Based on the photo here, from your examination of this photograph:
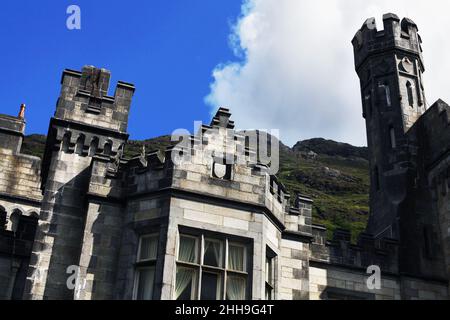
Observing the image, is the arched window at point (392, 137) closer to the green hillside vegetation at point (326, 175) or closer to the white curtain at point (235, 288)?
the white curtain at point (235, 288)

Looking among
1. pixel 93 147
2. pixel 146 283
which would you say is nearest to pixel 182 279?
pixel 146 283

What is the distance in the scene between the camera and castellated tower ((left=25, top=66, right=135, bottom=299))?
601 inches

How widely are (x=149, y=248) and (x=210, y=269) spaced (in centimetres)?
164

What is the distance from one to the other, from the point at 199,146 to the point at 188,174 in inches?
36.0

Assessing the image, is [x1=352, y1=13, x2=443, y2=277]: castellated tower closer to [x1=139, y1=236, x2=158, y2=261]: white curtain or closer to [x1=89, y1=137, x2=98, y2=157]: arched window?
[x1=139, y1=236, x2=158, y2=261]: white curtain

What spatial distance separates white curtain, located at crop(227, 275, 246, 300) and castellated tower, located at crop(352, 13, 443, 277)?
6946mm

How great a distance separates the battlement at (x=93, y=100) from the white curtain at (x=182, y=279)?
539 cm

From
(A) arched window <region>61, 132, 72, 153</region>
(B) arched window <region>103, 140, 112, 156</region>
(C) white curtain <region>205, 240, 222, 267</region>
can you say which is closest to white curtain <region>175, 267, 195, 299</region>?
(C) white curtain <region>205, 240, 222, 267</region>

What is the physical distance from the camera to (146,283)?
47.8 ft

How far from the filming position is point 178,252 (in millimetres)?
14508

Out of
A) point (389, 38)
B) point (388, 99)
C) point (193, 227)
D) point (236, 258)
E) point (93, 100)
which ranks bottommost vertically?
point (236, 258)

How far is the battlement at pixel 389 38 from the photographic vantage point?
24.8 meters

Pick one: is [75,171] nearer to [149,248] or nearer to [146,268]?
[149,248]
